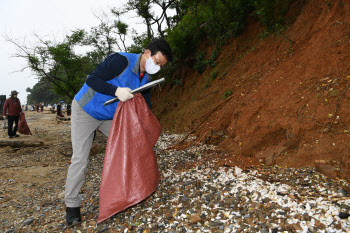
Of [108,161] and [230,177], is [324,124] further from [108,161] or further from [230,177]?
[108,161]

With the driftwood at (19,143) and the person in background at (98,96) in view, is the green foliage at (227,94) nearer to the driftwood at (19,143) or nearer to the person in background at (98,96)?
the person in background at (98,96)

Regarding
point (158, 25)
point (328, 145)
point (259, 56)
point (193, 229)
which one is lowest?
point (193, 229)

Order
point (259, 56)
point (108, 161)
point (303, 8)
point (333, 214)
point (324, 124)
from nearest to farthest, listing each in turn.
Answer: point (333, 214), point (108, 161), point (324, 124), point (303, 8), point (259, 56)

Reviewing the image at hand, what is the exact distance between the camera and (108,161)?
2473 millimetres

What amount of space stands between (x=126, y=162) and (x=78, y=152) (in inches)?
21.5

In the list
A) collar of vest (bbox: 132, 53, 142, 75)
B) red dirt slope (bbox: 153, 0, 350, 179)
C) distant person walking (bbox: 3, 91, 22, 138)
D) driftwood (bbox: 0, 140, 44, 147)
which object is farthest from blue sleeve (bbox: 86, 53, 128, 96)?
distant person walking (bbox: 3, 91, 22, 138)

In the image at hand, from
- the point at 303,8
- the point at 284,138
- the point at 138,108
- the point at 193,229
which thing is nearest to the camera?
the point at 193,229

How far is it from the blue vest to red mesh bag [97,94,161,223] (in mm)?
137

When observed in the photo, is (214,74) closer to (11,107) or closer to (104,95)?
(104,95)

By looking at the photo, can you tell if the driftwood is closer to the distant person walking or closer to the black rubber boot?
the distant person walking

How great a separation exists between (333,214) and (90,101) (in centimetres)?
266

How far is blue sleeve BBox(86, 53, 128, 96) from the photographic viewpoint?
233cm

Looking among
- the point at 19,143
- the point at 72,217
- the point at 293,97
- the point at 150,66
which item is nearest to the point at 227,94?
the point at 293,97

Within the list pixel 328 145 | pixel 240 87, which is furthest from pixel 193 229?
pixel 240 87
